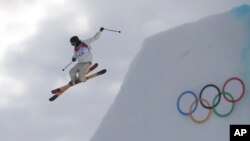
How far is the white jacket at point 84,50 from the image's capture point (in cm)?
1894

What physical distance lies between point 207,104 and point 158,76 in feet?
6.10

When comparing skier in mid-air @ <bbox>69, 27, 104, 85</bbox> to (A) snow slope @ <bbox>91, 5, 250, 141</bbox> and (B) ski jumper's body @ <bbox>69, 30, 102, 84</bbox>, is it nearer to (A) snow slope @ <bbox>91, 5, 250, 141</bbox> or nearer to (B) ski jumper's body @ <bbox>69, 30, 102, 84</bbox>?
(B) ski jumper's body @ <bbox>69, 30, 102, 84</bbox>

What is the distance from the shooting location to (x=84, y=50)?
62.1ft

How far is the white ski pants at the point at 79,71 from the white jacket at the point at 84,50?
140mm

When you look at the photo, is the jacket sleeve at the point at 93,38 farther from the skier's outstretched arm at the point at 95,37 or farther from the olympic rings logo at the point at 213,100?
the olympic rings logo at the point at 213,100

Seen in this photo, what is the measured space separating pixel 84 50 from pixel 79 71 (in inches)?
28.7

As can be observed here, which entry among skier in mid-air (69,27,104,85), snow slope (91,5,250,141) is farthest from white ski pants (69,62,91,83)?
snow slope (91,5,250,141)

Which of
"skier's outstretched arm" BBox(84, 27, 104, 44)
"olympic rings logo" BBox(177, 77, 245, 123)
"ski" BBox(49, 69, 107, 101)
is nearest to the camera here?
"olympic rings logo" BBox(177, 77, 245, 123)

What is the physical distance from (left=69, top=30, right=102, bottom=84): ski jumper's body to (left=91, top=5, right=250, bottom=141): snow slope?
2.81 meters

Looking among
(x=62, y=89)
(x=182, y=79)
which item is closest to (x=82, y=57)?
(x=62, y=89)

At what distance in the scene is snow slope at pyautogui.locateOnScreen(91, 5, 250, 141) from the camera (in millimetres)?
14086

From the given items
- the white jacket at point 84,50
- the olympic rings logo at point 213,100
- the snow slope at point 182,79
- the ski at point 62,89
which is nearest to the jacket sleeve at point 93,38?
the white jacket at point 84,50

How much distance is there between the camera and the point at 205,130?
46.9ft

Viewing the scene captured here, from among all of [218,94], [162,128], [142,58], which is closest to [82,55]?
[142,58]
